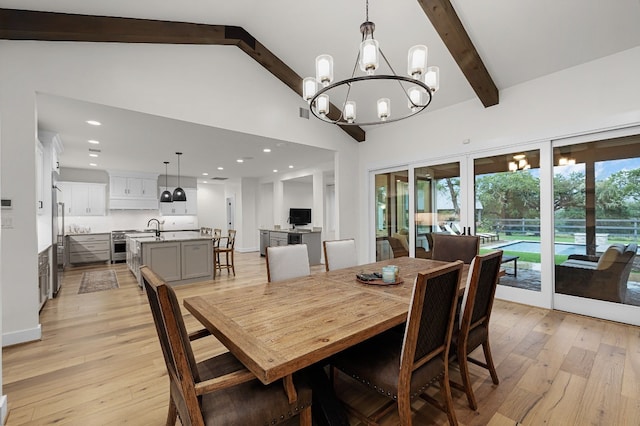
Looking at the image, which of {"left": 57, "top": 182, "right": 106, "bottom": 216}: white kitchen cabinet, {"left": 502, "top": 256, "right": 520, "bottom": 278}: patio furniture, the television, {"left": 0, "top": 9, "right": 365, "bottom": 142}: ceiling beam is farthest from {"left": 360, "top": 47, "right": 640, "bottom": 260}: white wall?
{"left": 57, "top": 182, "right": 106, "bottom": 216}: white kitchen cabinet

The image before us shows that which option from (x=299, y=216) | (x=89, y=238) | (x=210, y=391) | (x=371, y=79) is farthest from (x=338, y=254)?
(x=89, y=238)

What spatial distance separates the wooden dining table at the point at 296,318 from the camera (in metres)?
1.12

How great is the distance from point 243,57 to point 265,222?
6210 millimetres

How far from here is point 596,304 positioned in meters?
3.31

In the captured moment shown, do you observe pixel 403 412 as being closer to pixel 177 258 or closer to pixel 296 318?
pixel 296 318

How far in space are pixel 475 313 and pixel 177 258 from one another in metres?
4.71

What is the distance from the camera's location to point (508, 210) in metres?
4.02

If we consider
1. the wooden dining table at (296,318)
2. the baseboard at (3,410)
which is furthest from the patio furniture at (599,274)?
the baseboard at (3,410)

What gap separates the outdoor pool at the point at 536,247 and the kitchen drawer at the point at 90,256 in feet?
28.0

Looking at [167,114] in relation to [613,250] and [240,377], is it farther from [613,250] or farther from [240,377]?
[613,250]

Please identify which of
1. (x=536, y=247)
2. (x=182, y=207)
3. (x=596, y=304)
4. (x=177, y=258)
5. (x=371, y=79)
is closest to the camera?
(x=371, y=79)

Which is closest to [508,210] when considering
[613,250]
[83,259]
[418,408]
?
[613,250]

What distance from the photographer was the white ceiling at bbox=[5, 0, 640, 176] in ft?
9.28

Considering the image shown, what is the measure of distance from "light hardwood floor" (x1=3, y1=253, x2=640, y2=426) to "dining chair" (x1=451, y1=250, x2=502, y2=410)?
0.20m
